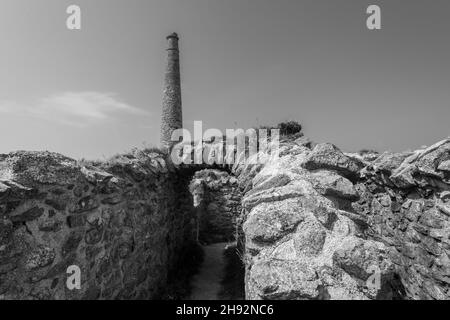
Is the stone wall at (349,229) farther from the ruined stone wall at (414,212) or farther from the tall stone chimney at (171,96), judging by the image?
the tall stone chimney at (171,96)

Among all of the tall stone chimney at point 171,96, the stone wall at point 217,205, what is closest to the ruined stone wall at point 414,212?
the stone wall at point 217,205

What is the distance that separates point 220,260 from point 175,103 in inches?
661

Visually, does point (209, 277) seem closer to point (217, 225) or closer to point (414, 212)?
point (217, 225)

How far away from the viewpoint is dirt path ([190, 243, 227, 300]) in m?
7.11

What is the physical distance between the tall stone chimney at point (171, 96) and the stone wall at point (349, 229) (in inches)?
817

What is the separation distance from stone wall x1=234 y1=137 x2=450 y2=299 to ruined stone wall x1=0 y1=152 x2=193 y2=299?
226cm

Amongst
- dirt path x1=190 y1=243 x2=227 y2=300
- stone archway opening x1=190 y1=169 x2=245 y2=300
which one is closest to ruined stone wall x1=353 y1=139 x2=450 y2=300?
dirt path x1=190 y1=243 x2=227 y2=300

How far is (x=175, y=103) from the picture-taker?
78.3 ft

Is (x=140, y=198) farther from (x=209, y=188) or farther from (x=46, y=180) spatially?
(x=209, y=188)

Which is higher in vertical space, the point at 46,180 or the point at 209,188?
the point at 46,180

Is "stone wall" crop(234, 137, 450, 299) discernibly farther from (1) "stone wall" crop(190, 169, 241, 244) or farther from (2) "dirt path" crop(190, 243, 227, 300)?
(1) "stone wall" crop(190, 169, 241, 244)

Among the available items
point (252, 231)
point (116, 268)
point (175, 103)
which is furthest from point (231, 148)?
point (175, 103)
